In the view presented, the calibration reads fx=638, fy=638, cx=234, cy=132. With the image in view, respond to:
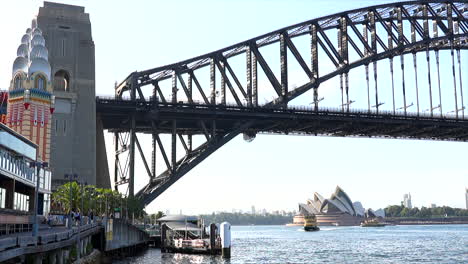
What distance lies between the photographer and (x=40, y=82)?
247 feet

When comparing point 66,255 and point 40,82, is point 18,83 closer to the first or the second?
point 40,82

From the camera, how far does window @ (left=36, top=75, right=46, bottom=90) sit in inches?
2960

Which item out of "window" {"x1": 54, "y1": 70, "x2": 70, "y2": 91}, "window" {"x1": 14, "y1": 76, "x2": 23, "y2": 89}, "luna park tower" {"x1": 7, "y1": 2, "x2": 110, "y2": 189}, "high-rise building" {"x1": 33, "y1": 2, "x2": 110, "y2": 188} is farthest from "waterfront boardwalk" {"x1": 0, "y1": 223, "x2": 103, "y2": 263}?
"window" {"x1": 54, "y1": 70, "x2": 70, "y2": 91}

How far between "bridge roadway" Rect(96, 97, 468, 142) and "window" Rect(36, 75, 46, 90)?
318 inches

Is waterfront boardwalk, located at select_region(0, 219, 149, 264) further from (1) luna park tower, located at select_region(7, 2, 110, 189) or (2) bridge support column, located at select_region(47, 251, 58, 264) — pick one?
(1) luna park tower, located at select_region(7, 2, 110, 189)

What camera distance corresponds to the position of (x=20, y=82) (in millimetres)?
75375

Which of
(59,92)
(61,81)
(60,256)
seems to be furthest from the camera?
(61,81)

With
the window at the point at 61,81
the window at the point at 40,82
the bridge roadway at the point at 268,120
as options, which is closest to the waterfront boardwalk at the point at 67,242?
the bridge roadway at the point at 268,120

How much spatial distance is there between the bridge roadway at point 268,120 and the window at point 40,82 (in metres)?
8.09

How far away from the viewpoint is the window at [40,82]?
75.2 meters

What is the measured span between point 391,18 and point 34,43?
62298mm

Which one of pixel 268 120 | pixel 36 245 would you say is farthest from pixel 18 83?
pixel 36 245

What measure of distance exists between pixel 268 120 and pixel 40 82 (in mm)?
31640

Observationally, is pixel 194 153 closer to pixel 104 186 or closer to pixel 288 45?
pixel 104 186
